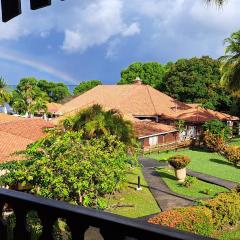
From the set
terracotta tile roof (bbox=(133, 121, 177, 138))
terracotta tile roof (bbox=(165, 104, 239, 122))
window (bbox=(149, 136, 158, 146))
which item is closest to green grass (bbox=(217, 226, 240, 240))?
terracotta tile roof (bbox=(133, 121, 177, 138))

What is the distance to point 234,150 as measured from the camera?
36.3 metres

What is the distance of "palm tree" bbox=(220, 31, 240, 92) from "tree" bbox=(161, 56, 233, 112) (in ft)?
59.5

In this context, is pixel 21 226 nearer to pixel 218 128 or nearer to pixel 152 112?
pixel 218 128

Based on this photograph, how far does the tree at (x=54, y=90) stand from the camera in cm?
8438

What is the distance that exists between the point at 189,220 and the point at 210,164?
21072 millimetres

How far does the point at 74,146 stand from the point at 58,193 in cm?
268

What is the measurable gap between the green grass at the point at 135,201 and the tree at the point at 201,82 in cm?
3056

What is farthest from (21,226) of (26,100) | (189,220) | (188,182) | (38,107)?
(26,100)

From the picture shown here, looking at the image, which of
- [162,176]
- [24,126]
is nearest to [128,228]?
[162,176]

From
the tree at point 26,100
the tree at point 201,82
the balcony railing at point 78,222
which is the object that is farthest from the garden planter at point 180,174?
the tree at point 26,100

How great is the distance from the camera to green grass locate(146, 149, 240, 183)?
33.3 meters

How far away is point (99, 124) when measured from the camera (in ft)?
85.7

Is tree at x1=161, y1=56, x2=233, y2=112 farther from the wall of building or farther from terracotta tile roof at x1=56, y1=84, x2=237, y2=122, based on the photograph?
the wall of building

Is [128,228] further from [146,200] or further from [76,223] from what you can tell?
[146,200]
